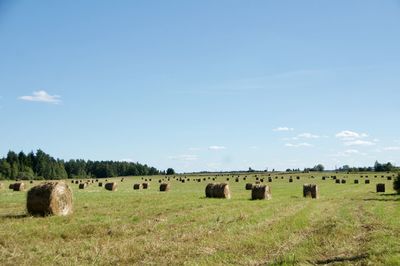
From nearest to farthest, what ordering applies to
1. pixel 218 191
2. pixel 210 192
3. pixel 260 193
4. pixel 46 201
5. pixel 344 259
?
Answer: pixel 344 259 < pixel 46 201 < pixel 260 193 < pixel 218 191 < pixel 210 192

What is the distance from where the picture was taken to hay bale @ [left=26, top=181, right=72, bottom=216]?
69.4 feet

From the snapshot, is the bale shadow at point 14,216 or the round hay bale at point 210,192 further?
the round hay bale at point 210,192

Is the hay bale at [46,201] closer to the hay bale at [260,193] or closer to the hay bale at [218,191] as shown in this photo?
the hay bale at [218,191]

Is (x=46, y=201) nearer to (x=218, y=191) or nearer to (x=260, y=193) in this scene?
(x=218, y=191)

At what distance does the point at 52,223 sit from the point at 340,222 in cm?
1135

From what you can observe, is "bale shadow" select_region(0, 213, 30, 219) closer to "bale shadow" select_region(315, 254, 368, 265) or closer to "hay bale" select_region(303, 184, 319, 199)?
"bale shadow" select_region(315, 254, 368, 265)

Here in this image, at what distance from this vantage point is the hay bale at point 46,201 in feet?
69.4

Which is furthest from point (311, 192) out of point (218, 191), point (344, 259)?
point (344, 259)

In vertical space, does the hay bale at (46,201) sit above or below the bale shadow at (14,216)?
above

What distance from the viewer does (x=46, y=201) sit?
21.2m

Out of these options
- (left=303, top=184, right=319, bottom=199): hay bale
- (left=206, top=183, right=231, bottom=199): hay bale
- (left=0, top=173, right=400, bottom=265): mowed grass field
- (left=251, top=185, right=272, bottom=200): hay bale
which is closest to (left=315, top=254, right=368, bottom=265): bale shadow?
(left=0, top=173, right=400, bottom=265): mowed grass field

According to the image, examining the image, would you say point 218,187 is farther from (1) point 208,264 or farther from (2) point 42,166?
(2) point 42,166

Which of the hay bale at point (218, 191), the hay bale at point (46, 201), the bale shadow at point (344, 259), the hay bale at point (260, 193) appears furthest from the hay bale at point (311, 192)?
the bale shadow at point (344, 259)

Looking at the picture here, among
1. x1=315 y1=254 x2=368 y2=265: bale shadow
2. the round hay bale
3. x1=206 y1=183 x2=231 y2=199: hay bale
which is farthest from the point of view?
the round hay bale
